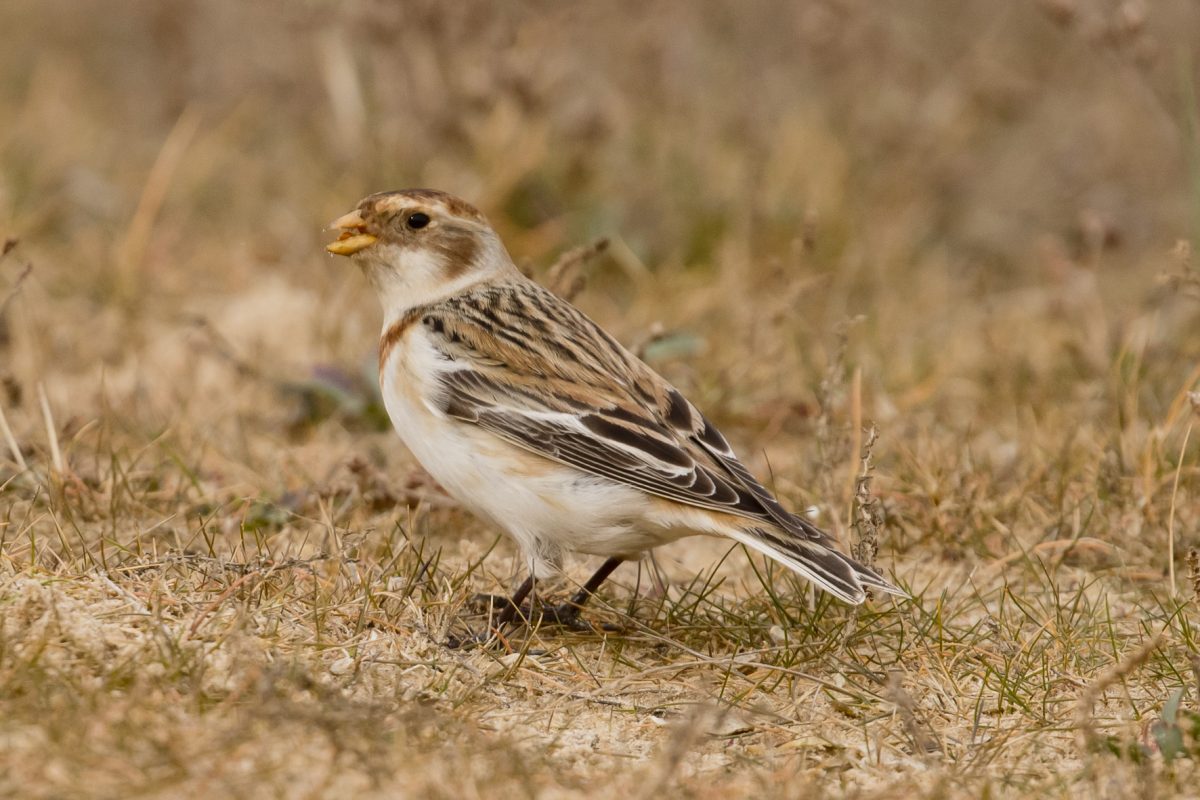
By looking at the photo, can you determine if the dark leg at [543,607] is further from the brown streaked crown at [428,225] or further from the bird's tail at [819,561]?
the brown streaked crown at [428,225]

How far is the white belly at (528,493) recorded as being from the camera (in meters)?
3.86

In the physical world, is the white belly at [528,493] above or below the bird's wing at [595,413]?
below

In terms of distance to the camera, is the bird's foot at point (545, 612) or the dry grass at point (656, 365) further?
the bird's foot at point (545, 612)

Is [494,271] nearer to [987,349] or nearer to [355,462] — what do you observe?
[355,462]

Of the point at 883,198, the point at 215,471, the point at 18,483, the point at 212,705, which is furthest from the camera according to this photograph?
the point at 883,198

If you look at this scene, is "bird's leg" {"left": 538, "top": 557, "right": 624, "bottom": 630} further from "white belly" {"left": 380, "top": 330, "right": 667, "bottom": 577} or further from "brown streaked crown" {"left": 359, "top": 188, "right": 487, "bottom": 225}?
"brown streaked crown" {"left": 359, "top": 188, "right": 487, "bottom": 225}

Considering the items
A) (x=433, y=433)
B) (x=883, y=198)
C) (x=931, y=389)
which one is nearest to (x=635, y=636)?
(x=433, y=433)

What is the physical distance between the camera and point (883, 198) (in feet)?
25.2

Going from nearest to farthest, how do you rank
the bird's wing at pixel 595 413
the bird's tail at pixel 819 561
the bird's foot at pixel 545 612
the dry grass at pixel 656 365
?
the dry grass at pixel 656 365
the bird's tail at pixel 819 561
the bird's wing at pixel 595 413
the bird's foot at pixel 545 612

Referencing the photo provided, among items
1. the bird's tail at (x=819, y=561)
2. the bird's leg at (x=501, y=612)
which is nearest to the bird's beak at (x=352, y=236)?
the bird's leg at (x=501, y=612)

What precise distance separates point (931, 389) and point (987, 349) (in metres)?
0.61

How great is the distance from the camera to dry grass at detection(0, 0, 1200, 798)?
3.22 metres

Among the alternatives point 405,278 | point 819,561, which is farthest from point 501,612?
point 405,278

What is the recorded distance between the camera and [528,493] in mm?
3910
